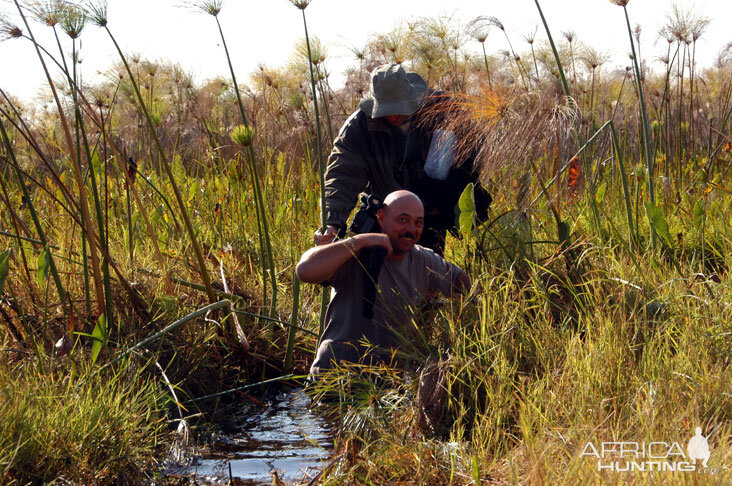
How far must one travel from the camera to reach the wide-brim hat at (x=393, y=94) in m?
3.47

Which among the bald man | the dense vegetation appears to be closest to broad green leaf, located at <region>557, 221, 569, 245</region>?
the dense vegetation

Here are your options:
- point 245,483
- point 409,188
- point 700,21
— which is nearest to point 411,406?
point 245,483

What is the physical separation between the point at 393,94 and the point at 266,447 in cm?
175

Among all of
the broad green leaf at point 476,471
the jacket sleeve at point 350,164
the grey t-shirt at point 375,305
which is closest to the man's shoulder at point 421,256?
the grey t-shirt at point 375,305

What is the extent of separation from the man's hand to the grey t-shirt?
7.1 inches

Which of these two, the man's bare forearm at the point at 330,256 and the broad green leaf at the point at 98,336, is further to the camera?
the man's bare forearm at the point at 330,256

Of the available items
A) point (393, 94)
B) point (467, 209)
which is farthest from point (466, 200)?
point (393, 94)

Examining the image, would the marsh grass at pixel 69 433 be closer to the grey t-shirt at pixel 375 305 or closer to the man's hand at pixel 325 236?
the grey t-shirt at pixel 375 305

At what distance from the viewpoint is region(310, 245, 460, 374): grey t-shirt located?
2914 millimetres

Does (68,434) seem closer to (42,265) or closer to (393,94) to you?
(42,265)

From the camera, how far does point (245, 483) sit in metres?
2.33

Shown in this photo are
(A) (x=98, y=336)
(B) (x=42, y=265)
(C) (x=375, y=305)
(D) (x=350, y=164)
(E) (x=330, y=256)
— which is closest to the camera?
(A) (x=98, y=336)

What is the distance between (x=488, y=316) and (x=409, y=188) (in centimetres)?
127

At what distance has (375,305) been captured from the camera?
2.96 m
